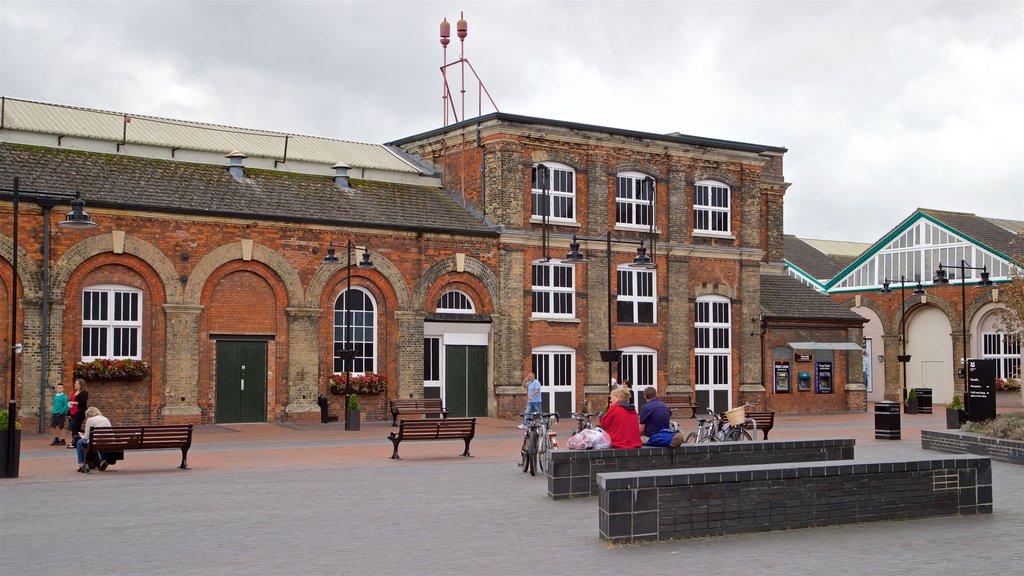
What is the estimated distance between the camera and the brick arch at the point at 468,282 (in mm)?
33062

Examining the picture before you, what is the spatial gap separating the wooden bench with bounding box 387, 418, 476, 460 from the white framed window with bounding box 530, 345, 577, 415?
12.8 metres

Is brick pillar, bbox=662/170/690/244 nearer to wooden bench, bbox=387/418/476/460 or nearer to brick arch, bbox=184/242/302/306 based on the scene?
brick arch, bbox=184/242/302/306

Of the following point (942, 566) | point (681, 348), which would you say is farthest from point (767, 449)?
point (681, 348)

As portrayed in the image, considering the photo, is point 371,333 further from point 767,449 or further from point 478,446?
point 767,449

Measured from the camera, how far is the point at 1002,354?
159 ft

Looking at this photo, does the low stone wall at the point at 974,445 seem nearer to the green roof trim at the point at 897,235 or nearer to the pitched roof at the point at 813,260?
the green roof trim at the point at 897,235

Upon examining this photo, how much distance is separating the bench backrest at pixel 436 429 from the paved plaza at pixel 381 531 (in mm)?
1749

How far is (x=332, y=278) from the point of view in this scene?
31.8 m

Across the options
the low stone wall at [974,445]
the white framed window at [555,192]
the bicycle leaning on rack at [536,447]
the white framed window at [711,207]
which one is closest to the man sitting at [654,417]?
the bicycle leaning on rack at [536,447]

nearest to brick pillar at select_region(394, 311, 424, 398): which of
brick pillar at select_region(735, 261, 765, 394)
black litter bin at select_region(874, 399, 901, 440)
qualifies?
brick pillar at select_region(735, 261, 765, 394)

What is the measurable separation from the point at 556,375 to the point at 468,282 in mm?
4119

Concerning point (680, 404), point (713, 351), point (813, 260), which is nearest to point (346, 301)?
point (680, 404)

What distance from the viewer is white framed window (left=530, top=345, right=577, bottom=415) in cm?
3497

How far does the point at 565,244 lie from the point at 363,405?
832cm
